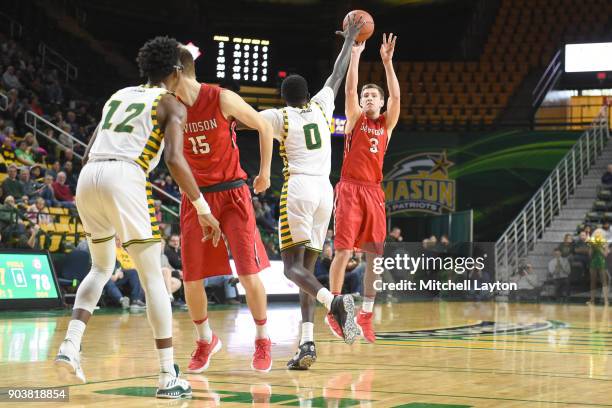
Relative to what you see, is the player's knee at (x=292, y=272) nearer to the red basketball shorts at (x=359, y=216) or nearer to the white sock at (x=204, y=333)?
the white sock at (x=204, y=333)

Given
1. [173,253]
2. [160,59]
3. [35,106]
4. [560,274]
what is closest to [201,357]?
[160,59]

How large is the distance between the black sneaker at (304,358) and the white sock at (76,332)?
1.46m

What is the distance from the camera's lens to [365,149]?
750 centimetres

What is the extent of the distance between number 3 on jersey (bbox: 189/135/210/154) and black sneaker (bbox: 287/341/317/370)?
53.3 inches

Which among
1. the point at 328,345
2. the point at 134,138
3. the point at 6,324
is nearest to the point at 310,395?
the point at 134,138

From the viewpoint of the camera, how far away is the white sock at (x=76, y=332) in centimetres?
447

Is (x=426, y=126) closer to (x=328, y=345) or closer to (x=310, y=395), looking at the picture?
(x=328, y=345)

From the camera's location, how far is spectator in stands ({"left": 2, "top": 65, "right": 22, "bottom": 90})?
58.7ft

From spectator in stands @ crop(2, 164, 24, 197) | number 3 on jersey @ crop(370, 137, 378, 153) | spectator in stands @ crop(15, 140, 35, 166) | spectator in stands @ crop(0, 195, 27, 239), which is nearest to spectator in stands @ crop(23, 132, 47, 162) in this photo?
spectator in stands @ crop(15, 140, 35, 166)

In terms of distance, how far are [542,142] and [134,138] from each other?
19749 millimetres

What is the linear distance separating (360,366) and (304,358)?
16.9 inches

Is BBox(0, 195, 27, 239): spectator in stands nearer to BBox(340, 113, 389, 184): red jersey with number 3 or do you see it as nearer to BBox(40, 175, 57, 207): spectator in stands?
BBox(40, 175, 57, 207): spectator in stands

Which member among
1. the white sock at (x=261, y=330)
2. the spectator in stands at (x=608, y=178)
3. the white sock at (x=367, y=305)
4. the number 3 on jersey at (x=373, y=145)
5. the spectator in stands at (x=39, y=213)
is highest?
the spectator in stands at (x=608, y=178)
